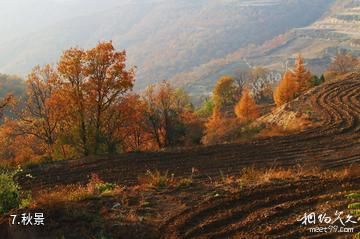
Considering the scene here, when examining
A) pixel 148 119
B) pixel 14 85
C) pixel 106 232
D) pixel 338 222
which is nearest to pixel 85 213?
pixel 106 232

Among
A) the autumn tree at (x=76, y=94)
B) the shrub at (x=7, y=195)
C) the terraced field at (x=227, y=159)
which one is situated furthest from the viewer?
the autumn tree at (x=76, y=94)

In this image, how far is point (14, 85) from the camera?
138 metres

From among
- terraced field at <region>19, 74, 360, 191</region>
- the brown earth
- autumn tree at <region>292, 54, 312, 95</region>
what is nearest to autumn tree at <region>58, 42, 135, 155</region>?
terraced field at <region>19, 74, 360, 191</region>

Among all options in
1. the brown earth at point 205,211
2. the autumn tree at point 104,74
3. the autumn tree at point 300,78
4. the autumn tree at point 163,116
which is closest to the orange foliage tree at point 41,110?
the autumn tree at point 104,74

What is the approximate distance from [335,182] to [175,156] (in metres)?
12.9

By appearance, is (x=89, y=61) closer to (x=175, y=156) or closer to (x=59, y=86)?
(x=59, y=86)

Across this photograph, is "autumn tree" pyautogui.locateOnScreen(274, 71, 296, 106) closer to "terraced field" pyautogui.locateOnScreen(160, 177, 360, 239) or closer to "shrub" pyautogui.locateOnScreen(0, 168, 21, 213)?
"terraced field" pyautogui.locateOnScreen(160, 177, 360, 239)

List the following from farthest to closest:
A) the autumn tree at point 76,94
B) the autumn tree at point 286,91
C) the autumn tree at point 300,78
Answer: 1. the autumn tree at point 300,78
2. the autumn tree at point 286,91
3. the autumn tree at point 76,94

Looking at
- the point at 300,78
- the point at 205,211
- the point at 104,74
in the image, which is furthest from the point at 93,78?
the point at 300,78

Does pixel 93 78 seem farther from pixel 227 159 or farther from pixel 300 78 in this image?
pixel 300 78

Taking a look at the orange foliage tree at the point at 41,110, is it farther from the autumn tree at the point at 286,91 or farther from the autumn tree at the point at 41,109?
the autumn tree at the point at 286,91

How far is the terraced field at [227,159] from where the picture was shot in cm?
1966

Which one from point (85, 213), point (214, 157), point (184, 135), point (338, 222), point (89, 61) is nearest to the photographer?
point (338, 222)

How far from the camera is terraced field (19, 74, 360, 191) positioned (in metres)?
19.7
